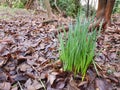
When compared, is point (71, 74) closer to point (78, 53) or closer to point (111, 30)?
point (78, 53)

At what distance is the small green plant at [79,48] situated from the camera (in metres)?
1.42

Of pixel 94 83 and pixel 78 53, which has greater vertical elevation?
pixel 78 53

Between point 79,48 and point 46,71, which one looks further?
point 46,71

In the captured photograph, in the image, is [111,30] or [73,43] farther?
[111,30]

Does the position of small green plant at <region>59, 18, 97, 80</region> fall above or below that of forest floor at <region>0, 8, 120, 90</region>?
above

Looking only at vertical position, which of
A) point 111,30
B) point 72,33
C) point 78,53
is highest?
point 72,33

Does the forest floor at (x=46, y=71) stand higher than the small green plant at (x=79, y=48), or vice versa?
the small green plant at (x=79, y=48)

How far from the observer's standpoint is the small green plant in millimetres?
1425

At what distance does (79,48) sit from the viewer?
1429 mm

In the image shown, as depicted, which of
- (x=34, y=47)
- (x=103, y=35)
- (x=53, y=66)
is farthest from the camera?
(x=103, y=35)

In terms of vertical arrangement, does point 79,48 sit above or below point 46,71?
above

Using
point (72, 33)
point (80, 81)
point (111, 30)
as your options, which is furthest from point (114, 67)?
point (111, 30)

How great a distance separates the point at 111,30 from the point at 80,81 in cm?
166

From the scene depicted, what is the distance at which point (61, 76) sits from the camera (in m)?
1.57
